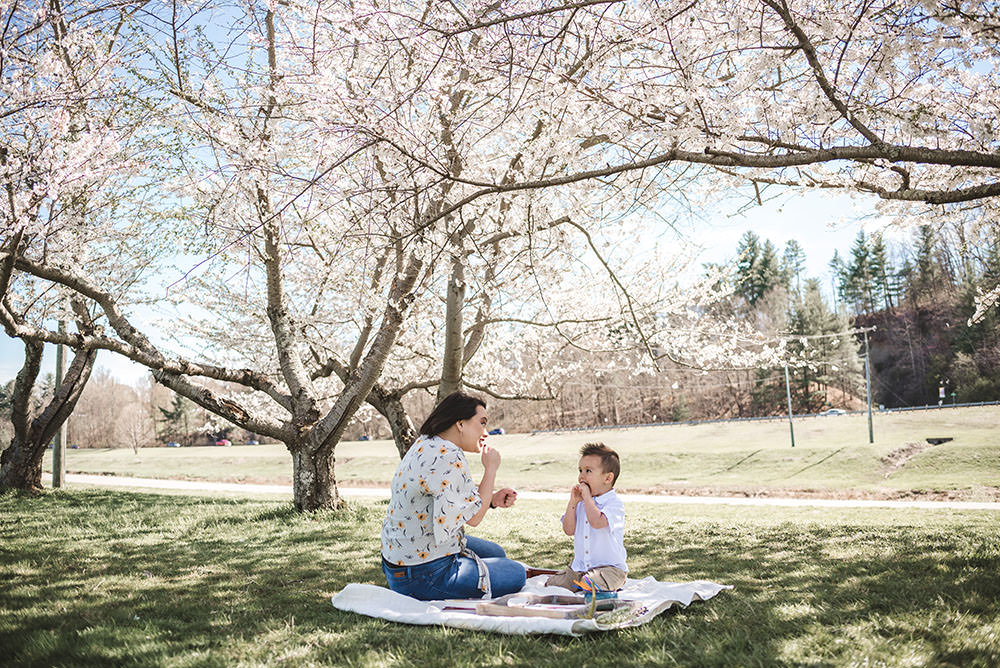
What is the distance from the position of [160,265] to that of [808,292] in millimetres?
50333

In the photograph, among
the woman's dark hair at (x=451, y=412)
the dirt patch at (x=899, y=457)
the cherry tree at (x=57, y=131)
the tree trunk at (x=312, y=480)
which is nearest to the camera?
the woman's dark hair at (x=451, y=412)

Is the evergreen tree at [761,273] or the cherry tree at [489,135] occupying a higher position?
the evergreen tree at [761,273]

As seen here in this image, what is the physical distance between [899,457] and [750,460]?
497 centimetres

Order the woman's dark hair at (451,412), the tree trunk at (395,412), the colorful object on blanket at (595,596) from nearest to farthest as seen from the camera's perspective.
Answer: the colorful object on blanket at (595,596) < the woman's dark hair at (451,412) < the tree trunk at (395,412)

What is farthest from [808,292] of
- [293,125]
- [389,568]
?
[389,568]

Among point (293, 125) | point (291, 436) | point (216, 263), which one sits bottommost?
point (291, 436)

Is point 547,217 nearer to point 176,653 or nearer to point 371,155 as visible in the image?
point 371,155

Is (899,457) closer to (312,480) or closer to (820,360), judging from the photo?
(312,480)

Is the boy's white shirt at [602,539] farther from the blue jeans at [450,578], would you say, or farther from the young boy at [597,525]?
the blue jeans at [450,578]

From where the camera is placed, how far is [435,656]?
2.88 meters

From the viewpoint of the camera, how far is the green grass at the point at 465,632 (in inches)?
112

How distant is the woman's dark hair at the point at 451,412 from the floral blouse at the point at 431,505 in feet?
0.35

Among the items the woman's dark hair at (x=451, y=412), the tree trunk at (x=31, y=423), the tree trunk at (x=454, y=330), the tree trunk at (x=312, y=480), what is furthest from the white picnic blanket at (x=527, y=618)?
the tree trunk at (x=31, y=423)

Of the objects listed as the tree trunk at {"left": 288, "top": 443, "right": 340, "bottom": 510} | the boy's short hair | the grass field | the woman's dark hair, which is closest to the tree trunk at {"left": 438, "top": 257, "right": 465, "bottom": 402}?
the tree trunk at {"left": 288, "top": 443, "right": 340, "bottom": 510}
